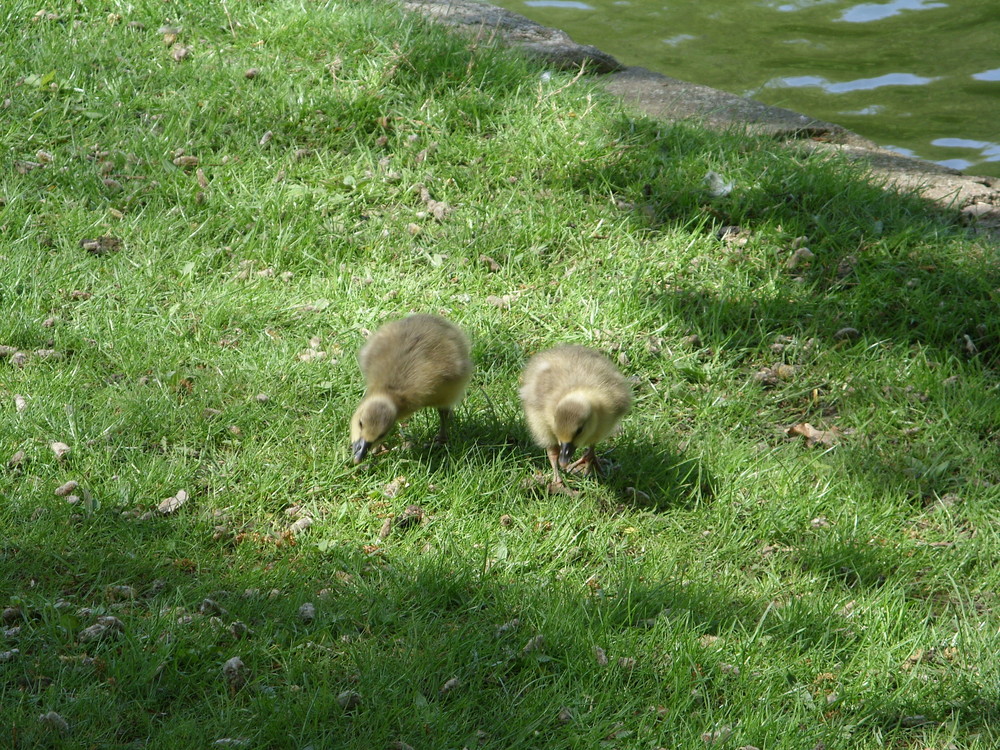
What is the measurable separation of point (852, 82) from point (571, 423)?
25.3 ft

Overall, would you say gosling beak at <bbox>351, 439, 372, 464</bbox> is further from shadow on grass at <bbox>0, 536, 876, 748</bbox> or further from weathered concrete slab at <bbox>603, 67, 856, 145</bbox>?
weathered concrete slab at <bbox>603, 67, 856, 145</bbox>

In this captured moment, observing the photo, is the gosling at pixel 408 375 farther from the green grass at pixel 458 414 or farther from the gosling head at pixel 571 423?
the gosling head at pixel 571 423

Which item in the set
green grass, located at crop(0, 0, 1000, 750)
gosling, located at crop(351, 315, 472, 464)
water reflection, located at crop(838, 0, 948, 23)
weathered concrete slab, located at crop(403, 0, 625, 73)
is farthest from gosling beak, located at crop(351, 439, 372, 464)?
water reflection, located at crop(838, 0, 948, 23)

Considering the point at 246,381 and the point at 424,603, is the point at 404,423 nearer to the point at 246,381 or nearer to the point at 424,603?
the point at 246,381

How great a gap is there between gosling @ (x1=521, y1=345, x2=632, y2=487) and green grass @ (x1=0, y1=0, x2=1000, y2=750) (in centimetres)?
22

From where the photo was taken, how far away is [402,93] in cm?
768

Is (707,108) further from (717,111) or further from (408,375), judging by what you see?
(408,375)

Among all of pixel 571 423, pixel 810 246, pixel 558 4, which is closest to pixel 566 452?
pixel 571 423

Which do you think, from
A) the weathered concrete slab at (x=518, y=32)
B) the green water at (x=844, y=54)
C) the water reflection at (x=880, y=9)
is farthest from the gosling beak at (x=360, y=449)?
the water reflection at (x=880, y=9)

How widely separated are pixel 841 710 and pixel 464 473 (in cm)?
195

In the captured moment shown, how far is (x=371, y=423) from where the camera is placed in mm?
4848

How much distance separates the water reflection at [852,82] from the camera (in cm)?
1073

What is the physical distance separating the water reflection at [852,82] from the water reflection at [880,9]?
4.65 feet

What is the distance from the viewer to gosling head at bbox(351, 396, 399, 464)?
15.9 feet
